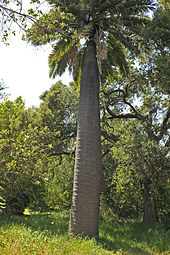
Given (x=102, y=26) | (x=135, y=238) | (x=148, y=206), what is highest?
(x=102, y=26)

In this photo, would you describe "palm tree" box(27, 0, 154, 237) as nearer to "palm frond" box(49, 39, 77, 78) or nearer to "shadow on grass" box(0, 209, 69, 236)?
"palm frond" box(49, 39, 77, 78)

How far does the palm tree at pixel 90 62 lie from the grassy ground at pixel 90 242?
782 millimetres

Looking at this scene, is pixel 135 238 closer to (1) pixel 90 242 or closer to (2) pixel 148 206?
(1) pixel 90 242

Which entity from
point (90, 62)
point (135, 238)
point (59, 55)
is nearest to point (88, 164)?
point (135, 238)

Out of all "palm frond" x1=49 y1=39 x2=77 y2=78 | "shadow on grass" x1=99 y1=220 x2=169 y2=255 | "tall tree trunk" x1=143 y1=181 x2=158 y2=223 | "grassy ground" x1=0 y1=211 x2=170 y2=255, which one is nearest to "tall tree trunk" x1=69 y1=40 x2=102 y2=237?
"grassy ground" x1=0 y1=211 x2=170 y2=255

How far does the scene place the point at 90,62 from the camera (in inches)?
367

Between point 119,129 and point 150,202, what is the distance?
487cm

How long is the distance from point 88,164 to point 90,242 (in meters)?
2.48

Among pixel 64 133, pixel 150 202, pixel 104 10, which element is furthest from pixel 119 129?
pixel 104 10

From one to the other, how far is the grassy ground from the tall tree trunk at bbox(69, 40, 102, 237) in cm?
56

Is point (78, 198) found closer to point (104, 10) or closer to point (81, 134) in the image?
point (81, 134)

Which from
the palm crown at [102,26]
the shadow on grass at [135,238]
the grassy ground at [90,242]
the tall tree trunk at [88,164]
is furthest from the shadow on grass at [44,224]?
the palm crown at [102,26]

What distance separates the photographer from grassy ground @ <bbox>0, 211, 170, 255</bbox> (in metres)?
5.30

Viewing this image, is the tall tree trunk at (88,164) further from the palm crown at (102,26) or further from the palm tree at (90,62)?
the palm crown at (102,26)
